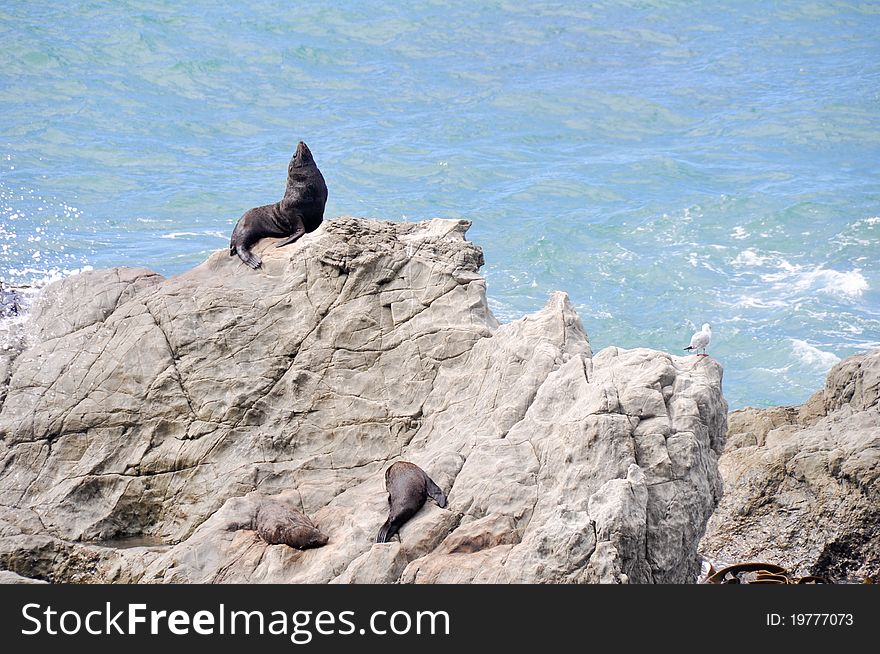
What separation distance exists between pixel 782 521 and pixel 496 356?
331 cm

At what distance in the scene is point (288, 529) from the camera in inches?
320

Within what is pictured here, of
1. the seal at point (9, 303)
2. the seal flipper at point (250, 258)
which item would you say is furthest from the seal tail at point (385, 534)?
the seal at point (9, 303)

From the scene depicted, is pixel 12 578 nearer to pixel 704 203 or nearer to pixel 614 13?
pixel 704 203

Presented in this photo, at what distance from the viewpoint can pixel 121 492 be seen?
30.8ft

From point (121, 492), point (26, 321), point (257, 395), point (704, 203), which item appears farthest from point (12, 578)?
point (704, 203)

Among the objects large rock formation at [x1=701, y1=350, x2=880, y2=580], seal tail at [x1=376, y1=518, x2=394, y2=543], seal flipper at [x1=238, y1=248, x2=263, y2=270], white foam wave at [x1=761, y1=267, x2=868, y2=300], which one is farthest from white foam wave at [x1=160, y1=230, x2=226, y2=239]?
seal tail at [x1=376, y1=518, x2=394, y2=543]

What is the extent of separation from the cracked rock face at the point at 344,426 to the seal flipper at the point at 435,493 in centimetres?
8

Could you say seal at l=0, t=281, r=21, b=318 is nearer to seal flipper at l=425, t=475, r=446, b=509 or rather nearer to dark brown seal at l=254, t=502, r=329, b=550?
dark brown seal at l=254, t=502, r=329, b=550

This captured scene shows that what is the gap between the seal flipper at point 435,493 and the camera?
8.20 metres

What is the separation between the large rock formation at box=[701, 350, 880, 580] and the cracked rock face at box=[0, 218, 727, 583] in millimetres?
2195

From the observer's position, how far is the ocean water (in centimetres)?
2148

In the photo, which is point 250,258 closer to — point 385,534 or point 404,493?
point 404,493

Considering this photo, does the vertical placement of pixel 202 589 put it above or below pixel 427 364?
below

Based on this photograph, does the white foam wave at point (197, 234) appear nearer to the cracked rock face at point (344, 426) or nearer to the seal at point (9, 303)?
the seal at point (9, 303)
